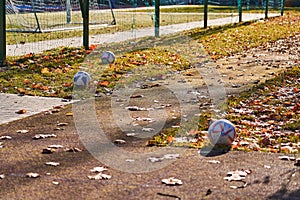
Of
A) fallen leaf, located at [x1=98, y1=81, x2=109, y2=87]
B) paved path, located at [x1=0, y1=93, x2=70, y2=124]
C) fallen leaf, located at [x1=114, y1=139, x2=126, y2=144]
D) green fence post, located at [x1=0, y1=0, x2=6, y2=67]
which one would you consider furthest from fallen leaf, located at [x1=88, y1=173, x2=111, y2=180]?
green fence post, located at [x1=0, y1=0, x2=6, y2=67]

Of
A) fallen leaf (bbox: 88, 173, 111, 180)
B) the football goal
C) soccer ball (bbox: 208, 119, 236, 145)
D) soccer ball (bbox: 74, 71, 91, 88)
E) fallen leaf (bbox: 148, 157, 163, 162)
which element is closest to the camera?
fallen leaf (bbox: 88, 173, 111, 180)

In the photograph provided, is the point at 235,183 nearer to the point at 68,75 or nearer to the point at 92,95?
the point at 92,95

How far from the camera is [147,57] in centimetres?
1298

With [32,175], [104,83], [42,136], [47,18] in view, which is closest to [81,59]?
[104,83]

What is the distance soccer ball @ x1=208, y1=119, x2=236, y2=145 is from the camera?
604cm

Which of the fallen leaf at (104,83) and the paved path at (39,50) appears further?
the fallen leaf at (104,83)

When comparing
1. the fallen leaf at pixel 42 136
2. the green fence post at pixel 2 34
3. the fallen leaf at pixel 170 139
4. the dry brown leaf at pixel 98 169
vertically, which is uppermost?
the green fence post at pixel 2 34

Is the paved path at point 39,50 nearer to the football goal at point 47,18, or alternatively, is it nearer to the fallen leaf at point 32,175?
the fallen leaf at point 32,175

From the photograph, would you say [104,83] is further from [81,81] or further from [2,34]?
[2,34]

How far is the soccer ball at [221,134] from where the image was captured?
6.04 metres

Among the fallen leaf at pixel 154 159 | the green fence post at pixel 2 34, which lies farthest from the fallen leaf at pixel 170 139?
the green fence post at pixel 2 34

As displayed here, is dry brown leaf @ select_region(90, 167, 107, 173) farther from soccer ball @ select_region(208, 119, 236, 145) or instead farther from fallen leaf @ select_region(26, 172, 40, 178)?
soccer ball @ select_region(208, 119, 236, 145)

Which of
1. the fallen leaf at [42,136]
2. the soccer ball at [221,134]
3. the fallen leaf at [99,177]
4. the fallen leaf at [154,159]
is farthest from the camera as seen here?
the fallen leaf at [42,136]

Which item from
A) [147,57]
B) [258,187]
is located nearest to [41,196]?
[258,187]
